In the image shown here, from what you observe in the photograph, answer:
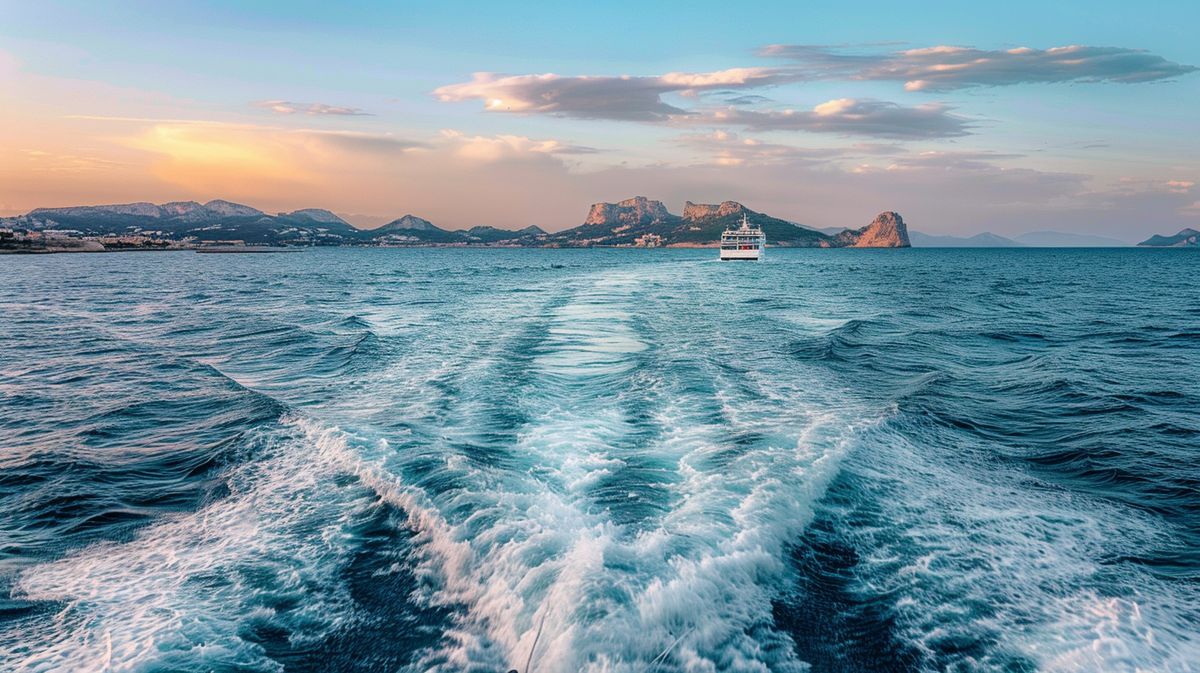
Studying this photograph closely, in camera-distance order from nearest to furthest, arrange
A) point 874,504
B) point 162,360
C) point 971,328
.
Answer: point 874,504 → point 162,360 → point 971,328

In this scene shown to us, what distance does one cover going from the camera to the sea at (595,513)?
20.1 feet

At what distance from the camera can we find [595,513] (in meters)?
8.76

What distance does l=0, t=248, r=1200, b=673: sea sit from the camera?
20.1ft

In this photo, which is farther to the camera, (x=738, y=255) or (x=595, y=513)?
(x=738, y=255)

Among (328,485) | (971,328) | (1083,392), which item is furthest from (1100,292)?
(328,485)

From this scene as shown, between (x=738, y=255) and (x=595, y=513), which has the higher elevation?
(x=738, y=255)

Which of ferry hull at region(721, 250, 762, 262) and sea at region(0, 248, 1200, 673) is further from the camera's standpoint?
ferry hull at region(721, 250, 762, 262)

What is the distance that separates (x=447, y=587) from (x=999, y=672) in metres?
5.78

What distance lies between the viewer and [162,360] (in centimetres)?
2103

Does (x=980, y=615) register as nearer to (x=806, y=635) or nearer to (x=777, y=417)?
(x=806, y=635)

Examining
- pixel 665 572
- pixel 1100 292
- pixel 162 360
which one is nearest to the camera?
pixel 665 572

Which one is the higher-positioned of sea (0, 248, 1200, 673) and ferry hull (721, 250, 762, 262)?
ferry hull (721, 250, 762, 262)

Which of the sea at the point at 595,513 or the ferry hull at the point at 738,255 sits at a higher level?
the ferry hull at the point at 738,255

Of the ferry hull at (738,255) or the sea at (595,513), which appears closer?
the sea at (595,513)
